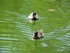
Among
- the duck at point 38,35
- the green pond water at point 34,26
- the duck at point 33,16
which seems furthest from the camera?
the duck at point 33,16

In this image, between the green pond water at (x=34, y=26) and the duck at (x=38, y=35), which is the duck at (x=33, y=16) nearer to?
the green pond water at (x=34, y=26)

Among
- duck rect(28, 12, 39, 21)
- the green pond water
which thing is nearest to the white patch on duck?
the green pond water

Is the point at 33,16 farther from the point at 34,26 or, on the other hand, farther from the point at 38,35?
the point at 38,35

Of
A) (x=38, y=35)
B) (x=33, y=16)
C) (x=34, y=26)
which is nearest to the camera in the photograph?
(x=38, y=35)

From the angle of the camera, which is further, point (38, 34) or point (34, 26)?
point (34, 26)

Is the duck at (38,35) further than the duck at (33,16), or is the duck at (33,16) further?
the duck at (33,16)

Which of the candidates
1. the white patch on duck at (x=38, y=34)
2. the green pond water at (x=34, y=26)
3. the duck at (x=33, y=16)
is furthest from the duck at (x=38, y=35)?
the duck at (x=33, y=16)

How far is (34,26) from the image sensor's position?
16.7 m

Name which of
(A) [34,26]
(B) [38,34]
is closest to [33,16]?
(A) [34,26]

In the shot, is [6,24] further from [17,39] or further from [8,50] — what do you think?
[8,50]

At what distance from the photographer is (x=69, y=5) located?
67.5 feet

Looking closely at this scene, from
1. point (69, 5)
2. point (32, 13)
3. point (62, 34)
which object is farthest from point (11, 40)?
point (69, 5)

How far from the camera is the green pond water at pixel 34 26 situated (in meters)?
14.1

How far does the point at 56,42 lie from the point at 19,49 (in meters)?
1.82
